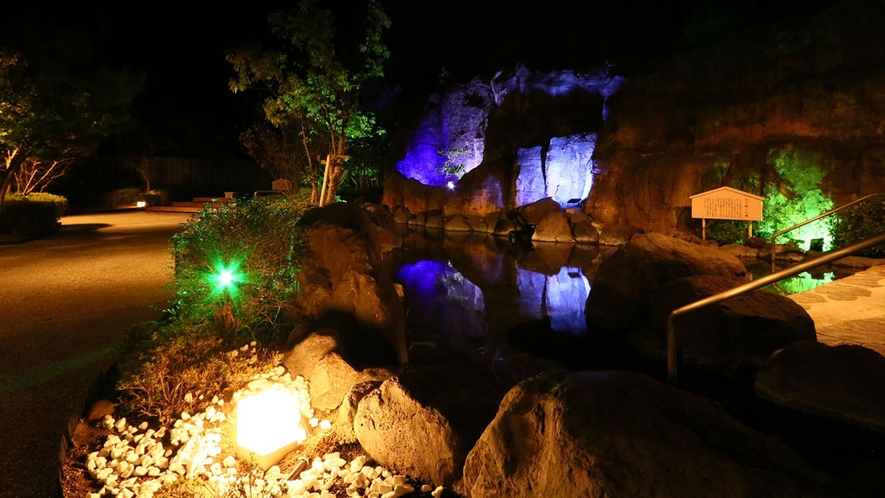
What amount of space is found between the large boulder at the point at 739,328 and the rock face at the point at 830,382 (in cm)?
84

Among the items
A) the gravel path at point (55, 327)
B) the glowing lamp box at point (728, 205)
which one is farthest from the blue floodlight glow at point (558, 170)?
the gravel path at point (55, 327)

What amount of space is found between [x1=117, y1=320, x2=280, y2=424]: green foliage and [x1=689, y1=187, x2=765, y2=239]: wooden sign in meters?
15.0

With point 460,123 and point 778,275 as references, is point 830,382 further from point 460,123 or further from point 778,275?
point 460,123

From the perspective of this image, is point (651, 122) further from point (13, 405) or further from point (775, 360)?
point (13, 405)

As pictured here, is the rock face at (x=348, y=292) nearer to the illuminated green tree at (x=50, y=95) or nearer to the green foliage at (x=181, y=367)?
the green foliage at (x=181, y=367)

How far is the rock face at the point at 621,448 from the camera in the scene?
2.42 metres

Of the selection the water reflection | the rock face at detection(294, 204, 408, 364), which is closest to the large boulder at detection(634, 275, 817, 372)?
the water reflection

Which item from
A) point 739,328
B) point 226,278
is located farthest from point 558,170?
point 226,278

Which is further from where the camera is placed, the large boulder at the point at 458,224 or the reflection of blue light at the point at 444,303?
the large boulder at the point at 458,224

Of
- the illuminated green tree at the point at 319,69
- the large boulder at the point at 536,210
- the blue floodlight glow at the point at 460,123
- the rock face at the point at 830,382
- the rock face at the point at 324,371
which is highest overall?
the blue floodlight glow at the point at 460,123

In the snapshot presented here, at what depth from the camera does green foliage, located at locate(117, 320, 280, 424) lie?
4.37 meters

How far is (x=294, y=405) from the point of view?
411 cm

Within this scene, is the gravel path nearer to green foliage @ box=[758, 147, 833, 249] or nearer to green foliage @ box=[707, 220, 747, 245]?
green foliage @ box=[707, 220, 747, 245]

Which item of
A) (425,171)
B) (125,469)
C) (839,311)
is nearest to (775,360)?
(839,311)
